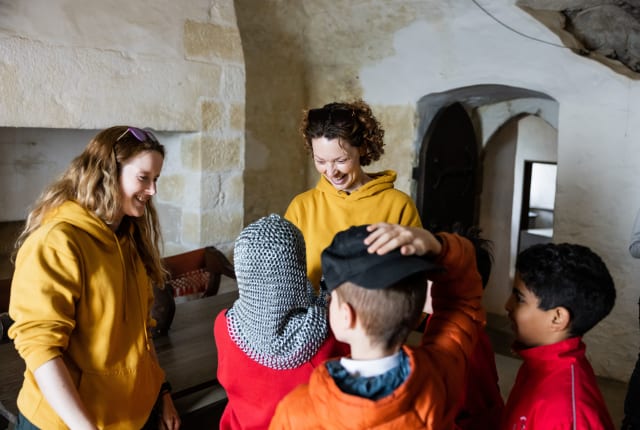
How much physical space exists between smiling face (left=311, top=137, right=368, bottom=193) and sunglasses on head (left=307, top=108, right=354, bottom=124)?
63mm

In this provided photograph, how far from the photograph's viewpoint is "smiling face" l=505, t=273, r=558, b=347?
1251 mm

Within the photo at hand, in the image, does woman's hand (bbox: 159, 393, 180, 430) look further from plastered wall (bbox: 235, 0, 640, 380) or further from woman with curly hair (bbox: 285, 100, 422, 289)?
plastered wall (bbox: 235, 0, 640, 380)

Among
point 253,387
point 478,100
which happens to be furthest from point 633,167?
point 253,387

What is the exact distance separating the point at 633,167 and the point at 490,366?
2.01m

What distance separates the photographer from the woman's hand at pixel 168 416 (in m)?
1.57

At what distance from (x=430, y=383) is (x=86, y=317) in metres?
0.83

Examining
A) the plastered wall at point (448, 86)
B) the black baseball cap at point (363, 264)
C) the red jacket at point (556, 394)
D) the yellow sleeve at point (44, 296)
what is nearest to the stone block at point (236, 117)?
the plastered wall at point (448, 86)

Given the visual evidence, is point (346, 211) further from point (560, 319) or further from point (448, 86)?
point (448, 86)

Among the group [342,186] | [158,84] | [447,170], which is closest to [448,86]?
[447,170]

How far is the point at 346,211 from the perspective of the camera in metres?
1.87

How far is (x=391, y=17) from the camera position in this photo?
11.4 ft

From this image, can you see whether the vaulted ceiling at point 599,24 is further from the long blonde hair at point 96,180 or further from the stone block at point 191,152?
the long blonde hair at point 96,180

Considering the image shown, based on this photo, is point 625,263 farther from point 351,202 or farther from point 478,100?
point 351,202

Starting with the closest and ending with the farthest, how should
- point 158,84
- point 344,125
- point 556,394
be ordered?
1. point 556,394
2. point 344,125
3. point 158,84
